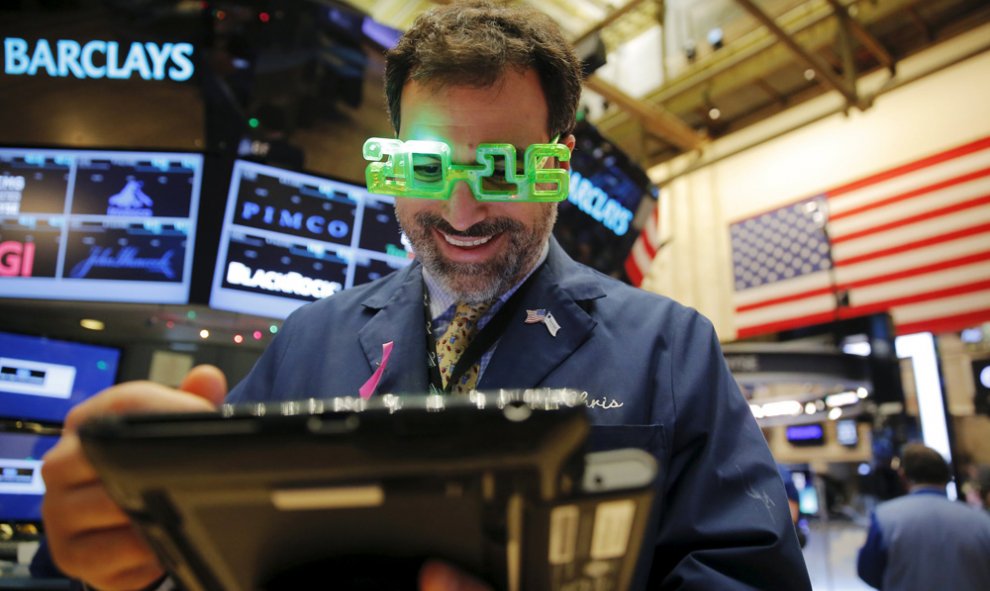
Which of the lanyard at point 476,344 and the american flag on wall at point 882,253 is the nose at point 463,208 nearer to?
the lanyard at point 476,344

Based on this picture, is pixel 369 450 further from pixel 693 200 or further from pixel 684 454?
pixel 693 200

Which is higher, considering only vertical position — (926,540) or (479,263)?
(479,263)

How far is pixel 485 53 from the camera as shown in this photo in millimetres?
1380

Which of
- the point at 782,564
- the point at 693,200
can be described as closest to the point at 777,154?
the point at 693,200

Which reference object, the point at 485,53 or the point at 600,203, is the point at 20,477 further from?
the point at 600,203

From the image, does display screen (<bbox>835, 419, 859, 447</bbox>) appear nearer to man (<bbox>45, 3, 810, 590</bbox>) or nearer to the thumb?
man (<bbox>45, 3, 810, 590</bbox>)

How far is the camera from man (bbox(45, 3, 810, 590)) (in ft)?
3.71

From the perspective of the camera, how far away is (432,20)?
1.51m

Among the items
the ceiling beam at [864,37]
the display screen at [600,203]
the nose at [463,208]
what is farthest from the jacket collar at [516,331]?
the ceiling beam at [864,37]

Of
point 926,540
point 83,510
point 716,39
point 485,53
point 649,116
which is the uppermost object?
point 716,39

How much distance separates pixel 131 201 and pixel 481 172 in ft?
8.93

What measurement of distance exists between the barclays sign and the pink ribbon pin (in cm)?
264

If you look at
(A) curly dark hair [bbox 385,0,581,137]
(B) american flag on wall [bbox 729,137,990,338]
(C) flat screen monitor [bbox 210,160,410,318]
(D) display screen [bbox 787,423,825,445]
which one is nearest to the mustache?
(A) curly dark hair [bbox 385,0,581,137]

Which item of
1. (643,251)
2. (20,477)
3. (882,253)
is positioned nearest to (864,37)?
(882,253)
